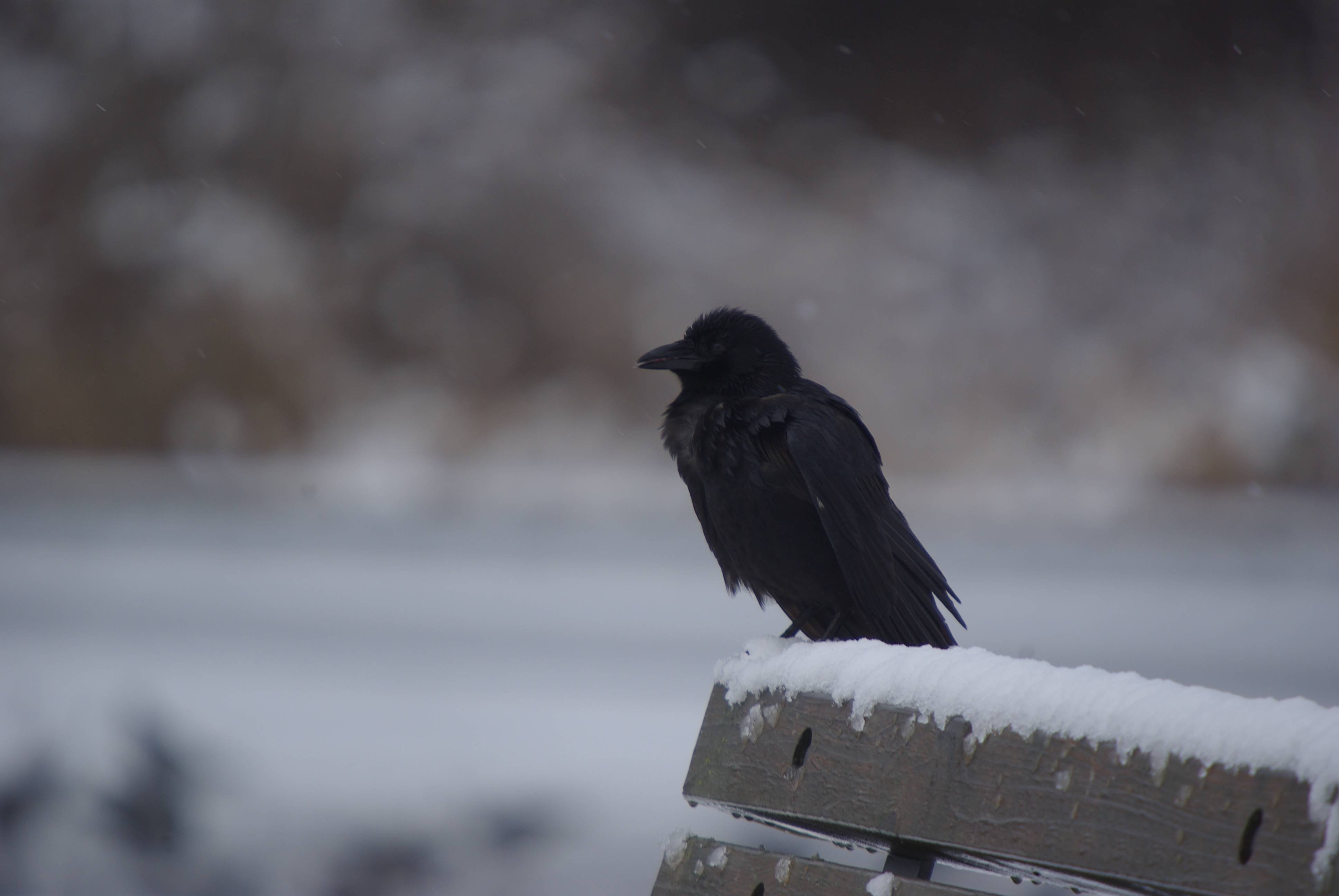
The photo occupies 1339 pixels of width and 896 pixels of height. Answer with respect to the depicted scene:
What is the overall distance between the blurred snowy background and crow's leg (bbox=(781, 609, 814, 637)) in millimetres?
1795

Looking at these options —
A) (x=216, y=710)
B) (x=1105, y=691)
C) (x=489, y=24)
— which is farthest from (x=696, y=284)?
(x=1105, y=691)

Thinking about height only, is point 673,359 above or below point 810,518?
above

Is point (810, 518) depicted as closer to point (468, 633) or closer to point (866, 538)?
point (866, 538)

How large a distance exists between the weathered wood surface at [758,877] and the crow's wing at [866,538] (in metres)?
0.81

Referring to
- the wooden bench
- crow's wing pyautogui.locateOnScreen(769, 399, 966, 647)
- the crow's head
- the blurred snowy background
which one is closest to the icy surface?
the wooden bench

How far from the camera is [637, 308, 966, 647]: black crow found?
1.78 metres

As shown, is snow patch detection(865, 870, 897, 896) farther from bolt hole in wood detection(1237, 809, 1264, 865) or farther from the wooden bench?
bolt hole in wood detection(1237, 809, 1264, 865)

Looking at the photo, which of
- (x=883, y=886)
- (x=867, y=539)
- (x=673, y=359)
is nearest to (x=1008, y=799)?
(x=883, y=886)

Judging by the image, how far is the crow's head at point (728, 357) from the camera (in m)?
2.17

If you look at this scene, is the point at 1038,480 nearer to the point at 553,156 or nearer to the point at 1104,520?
the point at 1104,520

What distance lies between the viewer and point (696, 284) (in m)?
4.18

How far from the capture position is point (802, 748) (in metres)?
1.00

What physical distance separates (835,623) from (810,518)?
0.70 feet

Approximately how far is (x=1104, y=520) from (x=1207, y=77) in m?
1.81
